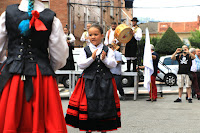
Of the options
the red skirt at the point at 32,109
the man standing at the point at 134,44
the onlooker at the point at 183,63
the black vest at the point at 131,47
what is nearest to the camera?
the red skirt at the point at 32,109

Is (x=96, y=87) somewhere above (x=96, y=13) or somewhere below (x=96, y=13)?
below

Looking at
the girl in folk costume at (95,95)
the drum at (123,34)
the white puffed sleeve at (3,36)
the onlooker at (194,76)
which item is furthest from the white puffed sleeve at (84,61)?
the onlooker at (194,76)

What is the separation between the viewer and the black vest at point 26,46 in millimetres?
3861

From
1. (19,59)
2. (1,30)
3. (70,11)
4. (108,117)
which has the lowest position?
(108,117)

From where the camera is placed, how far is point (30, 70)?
12.6 ft

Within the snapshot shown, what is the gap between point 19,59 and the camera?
3857 mm

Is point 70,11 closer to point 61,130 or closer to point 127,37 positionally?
point 127,37

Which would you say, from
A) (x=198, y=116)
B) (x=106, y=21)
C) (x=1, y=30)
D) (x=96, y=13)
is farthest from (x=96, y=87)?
(x=106, y=21)

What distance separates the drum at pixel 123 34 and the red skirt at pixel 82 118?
6820 millimetres

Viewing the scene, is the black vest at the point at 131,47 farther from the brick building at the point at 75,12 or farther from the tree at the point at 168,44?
the tree at the point at 168,44

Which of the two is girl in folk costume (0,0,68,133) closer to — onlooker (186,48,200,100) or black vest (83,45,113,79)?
black vest (83,45,113,79)

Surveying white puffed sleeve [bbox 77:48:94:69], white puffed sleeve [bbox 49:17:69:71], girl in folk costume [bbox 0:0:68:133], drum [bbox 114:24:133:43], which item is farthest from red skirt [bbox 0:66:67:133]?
drum [bbox 114:24:133:43]

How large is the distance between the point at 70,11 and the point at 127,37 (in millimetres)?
13890

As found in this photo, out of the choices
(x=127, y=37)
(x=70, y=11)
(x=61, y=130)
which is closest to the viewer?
(x=61, y=130)
